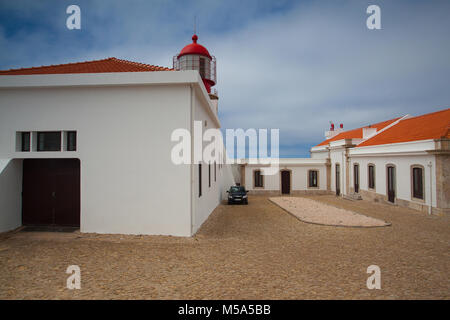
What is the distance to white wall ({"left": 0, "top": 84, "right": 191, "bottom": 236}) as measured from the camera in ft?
27.4

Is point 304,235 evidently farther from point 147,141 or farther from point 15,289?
point 15,289

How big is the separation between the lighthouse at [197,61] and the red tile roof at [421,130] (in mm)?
12198

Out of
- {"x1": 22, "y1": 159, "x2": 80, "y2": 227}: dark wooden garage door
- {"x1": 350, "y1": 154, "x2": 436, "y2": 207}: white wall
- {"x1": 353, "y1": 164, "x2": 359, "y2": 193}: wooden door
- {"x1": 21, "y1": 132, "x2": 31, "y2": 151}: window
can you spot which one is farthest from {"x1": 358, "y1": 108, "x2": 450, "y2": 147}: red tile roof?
{"x1": 21, "y1": 132, "x2": 31, "y2": 151}: window

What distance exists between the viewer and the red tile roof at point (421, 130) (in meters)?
13.9

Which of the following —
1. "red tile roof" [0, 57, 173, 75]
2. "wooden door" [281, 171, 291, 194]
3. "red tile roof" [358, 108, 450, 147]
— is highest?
"red tile roof" [0, 57, 173, 75]

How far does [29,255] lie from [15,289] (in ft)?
6.92

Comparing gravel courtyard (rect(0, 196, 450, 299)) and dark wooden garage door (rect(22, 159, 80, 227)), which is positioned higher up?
dark wooden garage door (rect(22, 159, 80, 227))

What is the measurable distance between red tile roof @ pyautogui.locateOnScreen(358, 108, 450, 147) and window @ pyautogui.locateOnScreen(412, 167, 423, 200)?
5.93 ft

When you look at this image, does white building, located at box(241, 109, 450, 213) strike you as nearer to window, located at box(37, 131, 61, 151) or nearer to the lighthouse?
the lighthouse

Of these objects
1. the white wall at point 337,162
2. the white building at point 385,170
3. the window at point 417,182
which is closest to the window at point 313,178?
the white building at point 385,170

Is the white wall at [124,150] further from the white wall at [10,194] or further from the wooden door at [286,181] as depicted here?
the wooden door at [286,181]

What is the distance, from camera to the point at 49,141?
8.91 metres

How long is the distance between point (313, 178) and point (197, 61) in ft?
53.3

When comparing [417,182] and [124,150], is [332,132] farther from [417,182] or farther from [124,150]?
[124,150]
